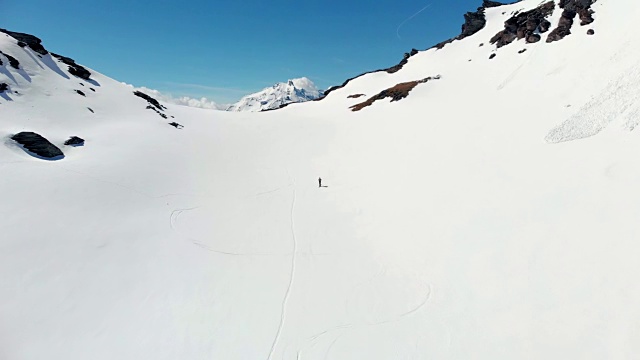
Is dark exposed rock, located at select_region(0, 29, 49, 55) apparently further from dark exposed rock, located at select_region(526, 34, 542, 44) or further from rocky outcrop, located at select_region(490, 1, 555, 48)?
rocky outcrop, located at select_region(490, 1, 555, 48)

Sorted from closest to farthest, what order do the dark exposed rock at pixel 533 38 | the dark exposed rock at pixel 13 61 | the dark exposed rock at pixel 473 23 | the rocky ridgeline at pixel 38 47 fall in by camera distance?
the dark exposed rock at pixel 13 61 < the rocky ridgeline at pixel 38 47 < the dark exposed rock at pixel 533 38 < the dark exposed rock at pixel 473 23

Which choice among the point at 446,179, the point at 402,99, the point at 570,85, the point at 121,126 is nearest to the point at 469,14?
the point at 402,99

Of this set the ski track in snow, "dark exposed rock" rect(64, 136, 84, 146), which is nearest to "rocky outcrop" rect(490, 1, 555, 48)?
the ski track in snow

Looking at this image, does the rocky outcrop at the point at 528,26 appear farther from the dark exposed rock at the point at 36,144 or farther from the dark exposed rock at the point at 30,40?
the dark exposed rock at the point at 30,40

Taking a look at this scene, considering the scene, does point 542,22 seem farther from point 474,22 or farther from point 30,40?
point 30,40

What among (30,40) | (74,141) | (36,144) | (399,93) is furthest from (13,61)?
(399,93)

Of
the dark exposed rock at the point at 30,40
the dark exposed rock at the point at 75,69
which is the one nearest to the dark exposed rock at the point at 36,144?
the dark exposed rock at the point at 75,69

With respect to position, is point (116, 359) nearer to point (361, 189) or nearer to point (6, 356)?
point (6, 356)
